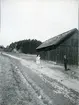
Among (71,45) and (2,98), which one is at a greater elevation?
(71,45)

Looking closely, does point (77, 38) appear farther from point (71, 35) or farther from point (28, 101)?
point (28, 101)

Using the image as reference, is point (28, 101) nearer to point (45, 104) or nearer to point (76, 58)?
point (45, 104)

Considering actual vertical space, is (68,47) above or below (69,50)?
above

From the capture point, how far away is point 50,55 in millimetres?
26547

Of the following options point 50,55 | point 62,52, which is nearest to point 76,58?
point 62,52

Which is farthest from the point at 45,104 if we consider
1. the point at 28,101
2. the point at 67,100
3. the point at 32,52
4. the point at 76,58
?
the point at 32,52

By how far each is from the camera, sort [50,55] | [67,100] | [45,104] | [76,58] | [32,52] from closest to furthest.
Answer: [45,104]
[67,100]
[76,58]
[50,55]
[32,52]

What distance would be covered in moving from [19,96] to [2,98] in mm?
669

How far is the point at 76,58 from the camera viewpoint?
2252 cm

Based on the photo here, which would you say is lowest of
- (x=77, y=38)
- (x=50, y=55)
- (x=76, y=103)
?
(x=76, y=103)

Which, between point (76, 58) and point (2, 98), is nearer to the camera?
point (2, 98)

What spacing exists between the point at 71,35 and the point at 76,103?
61.4 ft

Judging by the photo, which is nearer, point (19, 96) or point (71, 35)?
point (19, 96)

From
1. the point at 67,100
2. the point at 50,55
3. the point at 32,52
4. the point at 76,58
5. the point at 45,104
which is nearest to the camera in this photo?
the point at 45,104
